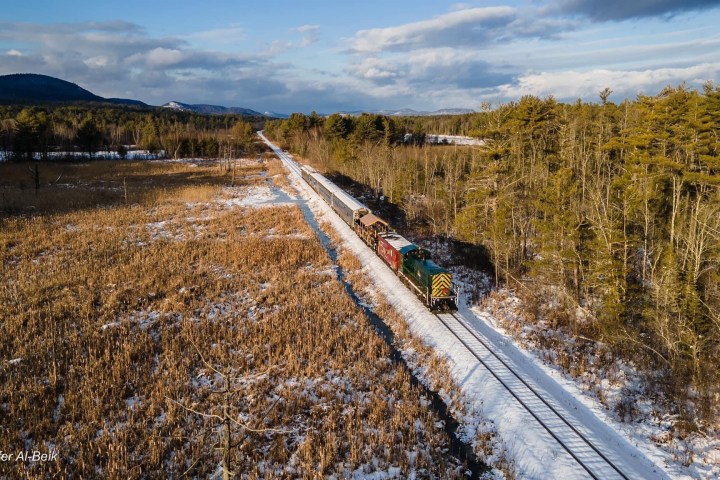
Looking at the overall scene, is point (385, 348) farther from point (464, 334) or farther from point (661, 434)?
point (661, 434)

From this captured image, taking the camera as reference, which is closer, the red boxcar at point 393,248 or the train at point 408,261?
the train at point 408,261

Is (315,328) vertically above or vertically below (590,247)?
below

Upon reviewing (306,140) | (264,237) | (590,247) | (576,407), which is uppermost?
(306,140)

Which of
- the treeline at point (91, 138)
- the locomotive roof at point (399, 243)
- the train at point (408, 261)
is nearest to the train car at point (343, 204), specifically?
the train at point (408, 261)

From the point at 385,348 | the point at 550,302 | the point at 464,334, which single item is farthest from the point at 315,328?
the point at 550,302

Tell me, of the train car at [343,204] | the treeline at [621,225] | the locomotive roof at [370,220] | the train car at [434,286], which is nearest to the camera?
the treeline at [621,225]

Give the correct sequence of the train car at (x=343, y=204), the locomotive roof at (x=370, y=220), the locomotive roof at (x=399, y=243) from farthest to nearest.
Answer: the train car at (x=343, y=204)
the locomotive roof at (x=370, y=220)
the locomotive roof at (x=399, y=243)

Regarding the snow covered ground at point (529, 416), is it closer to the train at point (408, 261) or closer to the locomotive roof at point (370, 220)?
the train at point (408, 261)

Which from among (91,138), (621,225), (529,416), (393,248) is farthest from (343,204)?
(91,138)
